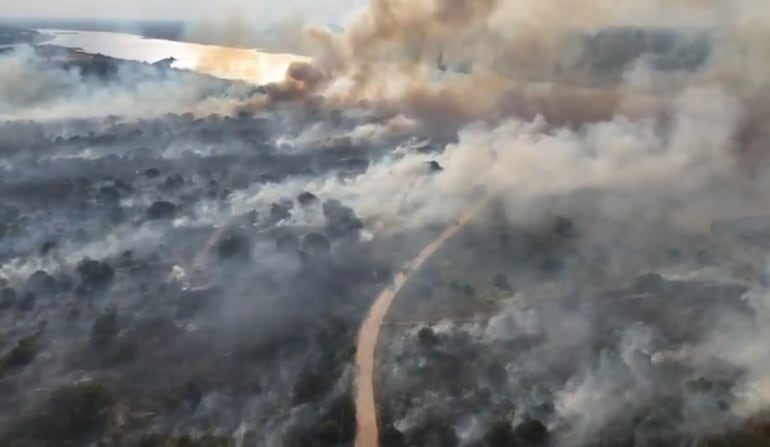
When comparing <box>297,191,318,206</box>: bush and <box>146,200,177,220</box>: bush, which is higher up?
<box>297,191,318,206</box>: bush

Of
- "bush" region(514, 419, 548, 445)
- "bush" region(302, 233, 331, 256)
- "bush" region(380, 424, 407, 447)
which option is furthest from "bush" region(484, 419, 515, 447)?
"bush" region(302, 233, 331, 256)

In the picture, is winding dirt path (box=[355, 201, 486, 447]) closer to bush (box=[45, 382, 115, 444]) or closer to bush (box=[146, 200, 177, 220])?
bush (box=[45, 382, 115, 444])

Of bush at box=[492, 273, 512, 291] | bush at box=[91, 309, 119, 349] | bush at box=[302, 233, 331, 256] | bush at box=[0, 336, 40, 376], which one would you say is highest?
bush at box=[492, 273, 512, 291]

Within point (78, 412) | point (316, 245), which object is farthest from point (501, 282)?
point (78, 412)

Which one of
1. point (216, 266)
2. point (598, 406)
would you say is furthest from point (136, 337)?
point (598, 406)

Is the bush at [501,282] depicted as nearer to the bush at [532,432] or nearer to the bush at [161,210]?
the bush at [532,432]

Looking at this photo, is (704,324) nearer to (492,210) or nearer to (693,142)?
(492,210)

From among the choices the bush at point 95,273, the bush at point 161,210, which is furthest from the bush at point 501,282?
the bush at point 161,210
